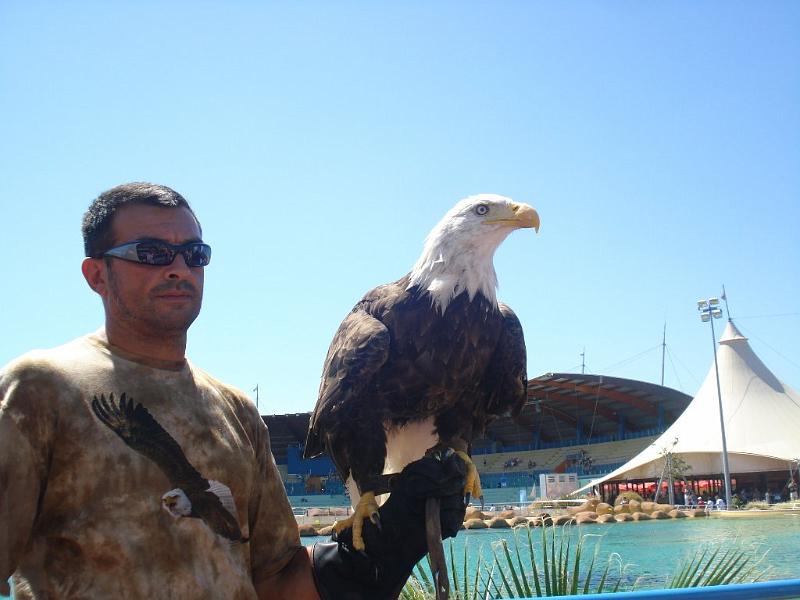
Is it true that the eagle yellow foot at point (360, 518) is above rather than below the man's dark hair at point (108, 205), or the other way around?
below

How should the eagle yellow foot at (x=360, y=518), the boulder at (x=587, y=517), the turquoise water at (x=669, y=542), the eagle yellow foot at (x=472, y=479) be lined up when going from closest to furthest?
the eagle yellow foot at (x=360, y=518)
the eagle yellow foot at (x=472, y=479)
the turquoise water at (x=669, y=542)
the boulder at (x=587, y=517)

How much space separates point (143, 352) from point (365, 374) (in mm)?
1495

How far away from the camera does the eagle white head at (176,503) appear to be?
177 cm

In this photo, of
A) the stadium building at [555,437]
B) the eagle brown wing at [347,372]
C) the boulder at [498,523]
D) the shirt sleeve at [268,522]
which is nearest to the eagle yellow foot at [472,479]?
the eagle brown wing at [347,372]

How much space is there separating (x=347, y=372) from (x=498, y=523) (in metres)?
25.0

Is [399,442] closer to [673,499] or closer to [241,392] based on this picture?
[241,392]

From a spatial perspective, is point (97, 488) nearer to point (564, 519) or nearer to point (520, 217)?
point (520, 217)

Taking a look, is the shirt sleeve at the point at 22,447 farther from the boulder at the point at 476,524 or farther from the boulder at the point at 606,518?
the boulder at the point at 606,518

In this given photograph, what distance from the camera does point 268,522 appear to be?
85.2 inches

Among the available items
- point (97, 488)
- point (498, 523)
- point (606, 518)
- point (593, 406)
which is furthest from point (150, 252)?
point (593, 406)

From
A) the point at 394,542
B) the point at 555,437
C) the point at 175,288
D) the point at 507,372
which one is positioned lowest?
the point at 555,437

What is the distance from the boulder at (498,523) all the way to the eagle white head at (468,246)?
24109 mm

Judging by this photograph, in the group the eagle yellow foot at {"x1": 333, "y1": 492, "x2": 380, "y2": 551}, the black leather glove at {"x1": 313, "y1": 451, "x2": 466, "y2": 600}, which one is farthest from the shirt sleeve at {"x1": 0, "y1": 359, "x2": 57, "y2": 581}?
the eagle yellow foot at {"x1": 333, "y1": 492, "x2": 380, "y2": 551}

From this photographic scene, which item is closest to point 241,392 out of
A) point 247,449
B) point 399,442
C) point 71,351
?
point 247,449
